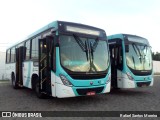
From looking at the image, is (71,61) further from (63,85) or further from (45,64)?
(45,64)

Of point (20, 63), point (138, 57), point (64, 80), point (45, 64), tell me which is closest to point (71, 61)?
point (64, 80)

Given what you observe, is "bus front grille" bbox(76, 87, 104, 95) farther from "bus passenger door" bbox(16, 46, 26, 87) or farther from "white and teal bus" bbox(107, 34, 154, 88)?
"bus passenger door" bbox(16, 46, 26, 87)

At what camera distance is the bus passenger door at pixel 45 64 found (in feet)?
28.8

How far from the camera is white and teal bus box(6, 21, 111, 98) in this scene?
8195mm

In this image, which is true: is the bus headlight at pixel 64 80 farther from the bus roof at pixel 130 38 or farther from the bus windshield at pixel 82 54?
the bus roof at pixel 130 38

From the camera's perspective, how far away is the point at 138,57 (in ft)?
37.9

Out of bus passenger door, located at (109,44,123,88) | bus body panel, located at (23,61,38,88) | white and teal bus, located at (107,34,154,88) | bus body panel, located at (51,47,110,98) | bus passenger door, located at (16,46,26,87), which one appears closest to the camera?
bus body panel, located at (51,47,110,98)

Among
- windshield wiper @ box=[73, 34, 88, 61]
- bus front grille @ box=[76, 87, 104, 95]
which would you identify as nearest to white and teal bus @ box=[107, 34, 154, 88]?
bus front grille @ box=[76, 87, 104, 95]

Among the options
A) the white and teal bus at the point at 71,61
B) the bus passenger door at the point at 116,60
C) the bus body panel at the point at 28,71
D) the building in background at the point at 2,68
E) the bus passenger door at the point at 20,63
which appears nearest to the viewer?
the white and teal bus at the point at 71,61

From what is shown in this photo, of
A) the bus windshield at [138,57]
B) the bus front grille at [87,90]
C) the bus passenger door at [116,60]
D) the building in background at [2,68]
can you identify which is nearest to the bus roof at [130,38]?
the bus windshield at [138,57]

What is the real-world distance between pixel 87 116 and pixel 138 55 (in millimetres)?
5735

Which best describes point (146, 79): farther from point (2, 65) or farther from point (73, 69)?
point (2, 65)

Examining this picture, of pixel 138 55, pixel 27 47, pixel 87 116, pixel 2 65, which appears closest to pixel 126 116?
pixel 87 116

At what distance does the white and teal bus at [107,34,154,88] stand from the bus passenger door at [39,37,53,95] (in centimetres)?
414
